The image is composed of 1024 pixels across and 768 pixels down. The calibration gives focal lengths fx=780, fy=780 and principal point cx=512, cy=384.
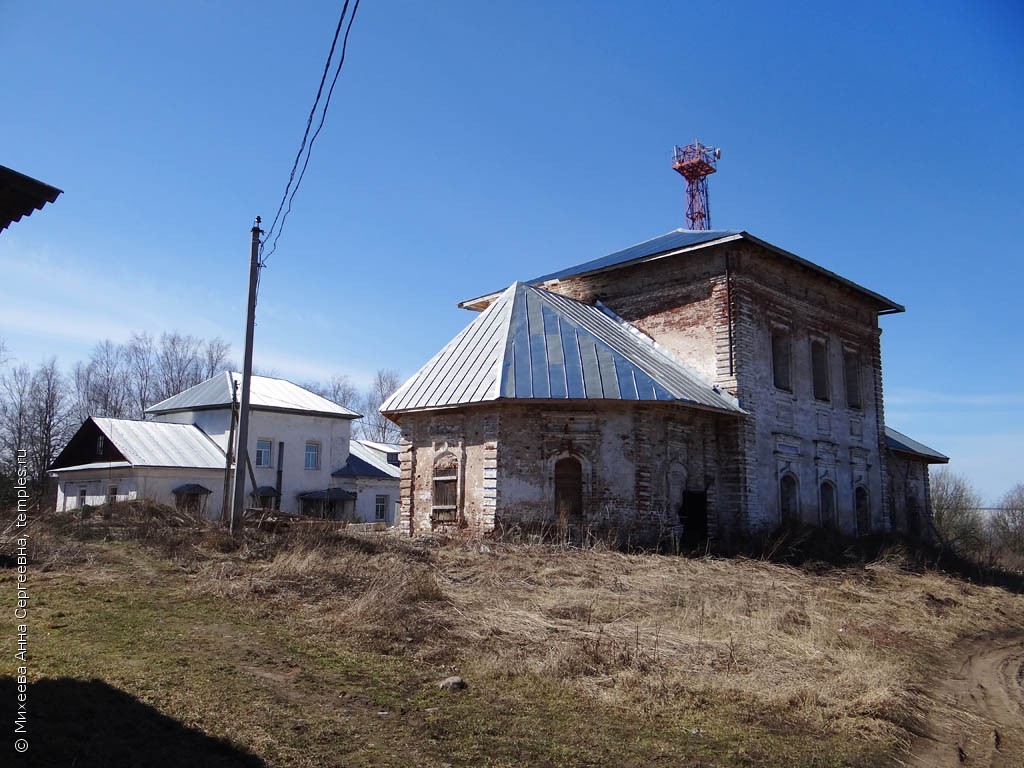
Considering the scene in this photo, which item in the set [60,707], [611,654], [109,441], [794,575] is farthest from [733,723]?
[109,441]

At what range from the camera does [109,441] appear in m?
31.1

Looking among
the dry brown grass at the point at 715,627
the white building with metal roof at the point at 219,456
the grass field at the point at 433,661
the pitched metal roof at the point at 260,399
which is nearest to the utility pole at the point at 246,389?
the grass field at the point at 433,661

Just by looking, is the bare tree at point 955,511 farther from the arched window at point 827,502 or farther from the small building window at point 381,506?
the small building window at point 381,506

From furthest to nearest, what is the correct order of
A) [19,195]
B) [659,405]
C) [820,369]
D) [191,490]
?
1. [191,490]
2. [820,369]
3. [659,405]
4. [19,195]

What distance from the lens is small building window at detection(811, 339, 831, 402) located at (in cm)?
2295

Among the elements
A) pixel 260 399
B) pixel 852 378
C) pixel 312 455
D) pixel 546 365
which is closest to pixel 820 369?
pixel 852 378

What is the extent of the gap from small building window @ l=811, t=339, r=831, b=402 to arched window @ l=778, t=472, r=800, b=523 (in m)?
3.58

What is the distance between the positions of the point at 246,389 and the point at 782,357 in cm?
1432

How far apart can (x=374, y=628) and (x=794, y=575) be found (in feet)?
34.1

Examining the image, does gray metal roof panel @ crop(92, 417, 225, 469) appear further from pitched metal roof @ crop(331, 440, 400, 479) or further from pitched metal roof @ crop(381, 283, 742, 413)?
pitched metal roof @ crop(381, 283, 742, 413)

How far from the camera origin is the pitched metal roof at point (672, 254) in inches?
789

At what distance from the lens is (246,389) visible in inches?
570

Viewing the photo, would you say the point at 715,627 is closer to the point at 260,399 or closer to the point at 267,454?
the point at 267,454

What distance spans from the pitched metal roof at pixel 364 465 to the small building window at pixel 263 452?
11.0ft
